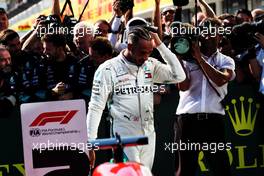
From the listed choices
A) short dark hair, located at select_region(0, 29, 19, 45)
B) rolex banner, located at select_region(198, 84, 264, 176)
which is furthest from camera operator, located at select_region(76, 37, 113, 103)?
rolex banner, located at select_region(198, 84, 264, 176)

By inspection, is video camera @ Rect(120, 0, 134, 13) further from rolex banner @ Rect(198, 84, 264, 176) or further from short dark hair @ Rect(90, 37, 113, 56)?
rolex banner @ Rect(198, 84, 264, 176)

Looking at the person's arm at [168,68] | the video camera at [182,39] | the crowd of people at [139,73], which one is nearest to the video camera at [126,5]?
the crowd of people at [139,73]

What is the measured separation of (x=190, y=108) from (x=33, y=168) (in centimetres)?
178

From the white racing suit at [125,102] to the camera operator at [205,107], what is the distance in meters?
0.79

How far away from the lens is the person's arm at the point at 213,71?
7.05 metres

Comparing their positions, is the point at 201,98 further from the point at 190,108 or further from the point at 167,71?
the point at 167,71

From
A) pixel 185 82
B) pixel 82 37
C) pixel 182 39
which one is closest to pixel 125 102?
pixel 182 39

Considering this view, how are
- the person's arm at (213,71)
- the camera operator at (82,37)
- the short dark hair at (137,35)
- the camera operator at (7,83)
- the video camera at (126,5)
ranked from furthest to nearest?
the video camera at (126,5)
the camera operator at (82,37)
the camera operator at (7,83)
the person's arm at (213,71)
the short dark hair at (137,35)

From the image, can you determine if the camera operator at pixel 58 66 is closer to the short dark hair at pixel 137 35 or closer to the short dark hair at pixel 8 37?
the short dark hair at pixel 8 37

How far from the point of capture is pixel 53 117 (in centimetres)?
668

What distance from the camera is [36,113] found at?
260 inches

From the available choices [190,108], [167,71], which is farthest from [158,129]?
[167,71]

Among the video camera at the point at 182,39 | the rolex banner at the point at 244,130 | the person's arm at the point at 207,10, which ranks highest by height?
the person's arm at the point at 207,10

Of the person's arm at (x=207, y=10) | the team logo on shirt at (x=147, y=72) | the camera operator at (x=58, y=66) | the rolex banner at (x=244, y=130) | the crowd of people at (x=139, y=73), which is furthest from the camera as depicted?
the person's arm at (x=207, y=10)
